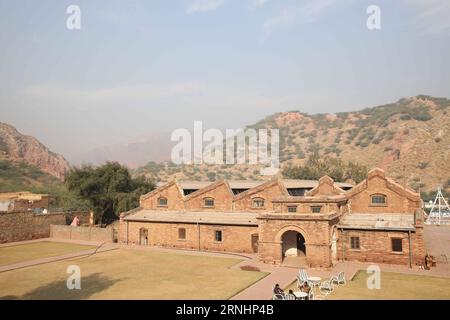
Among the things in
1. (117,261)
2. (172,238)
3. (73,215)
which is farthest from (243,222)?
(73,215)

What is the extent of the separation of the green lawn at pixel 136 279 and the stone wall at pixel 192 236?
3.54 metres

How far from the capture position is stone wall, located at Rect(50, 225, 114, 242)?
43.1 meters

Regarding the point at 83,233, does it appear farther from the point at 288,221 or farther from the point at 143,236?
the point at 288,221

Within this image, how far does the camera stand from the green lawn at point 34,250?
33688 millimetres

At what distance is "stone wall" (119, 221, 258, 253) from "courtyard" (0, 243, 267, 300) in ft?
10.6

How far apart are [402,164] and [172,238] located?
85.0m

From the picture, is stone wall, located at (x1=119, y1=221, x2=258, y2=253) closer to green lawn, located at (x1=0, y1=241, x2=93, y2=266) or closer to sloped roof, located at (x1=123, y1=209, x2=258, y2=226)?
sloped roof, located at (x1=123, y1=209, x2=258, y2=226)

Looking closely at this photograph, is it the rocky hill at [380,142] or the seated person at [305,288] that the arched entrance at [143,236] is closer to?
the seated person at [305,288]

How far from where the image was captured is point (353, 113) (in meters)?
168

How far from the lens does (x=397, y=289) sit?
22297 millimetres

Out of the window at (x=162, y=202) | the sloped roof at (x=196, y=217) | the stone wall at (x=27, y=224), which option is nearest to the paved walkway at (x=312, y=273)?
the sloped roof at (x=196, y=217)

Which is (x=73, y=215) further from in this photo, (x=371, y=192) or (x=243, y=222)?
(x=371, y=192)

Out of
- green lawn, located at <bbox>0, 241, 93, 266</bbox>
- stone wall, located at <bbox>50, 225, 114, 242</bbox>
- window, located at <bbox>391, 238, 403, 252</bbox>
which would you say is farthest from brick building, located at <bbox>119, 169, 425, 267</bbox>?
green lawn, located at <bbox>0, 241, 93, 266</bbox>

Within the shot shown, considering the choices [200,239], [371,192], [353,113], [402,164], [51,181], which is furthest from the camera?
[353,113]
